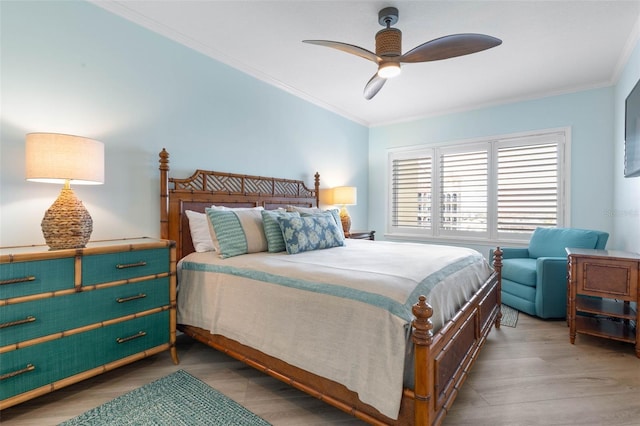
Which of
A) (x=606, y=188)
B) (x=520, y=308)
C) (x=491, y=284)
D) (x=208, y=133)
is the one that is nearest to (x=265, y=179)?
(x=208, y=133)

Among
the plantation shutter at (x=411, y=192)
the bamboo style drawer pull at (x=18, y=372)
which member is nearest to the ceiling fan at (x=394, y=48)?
the bamboo style drawer pull at (x=18, y=372)

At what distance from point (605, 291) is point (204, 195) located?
3.46 metres

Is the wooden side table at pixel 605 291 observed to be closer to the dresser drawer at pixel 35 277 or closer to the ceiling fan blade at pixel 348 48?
the ceiling fan blade at pixel 348 48

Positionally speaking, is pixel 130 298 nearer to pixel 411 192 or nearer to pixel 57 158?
pixel 57 158

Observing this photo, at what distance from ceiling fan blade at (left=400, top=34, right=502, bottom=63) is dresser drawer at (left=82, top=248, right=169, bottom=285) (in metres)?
2.25

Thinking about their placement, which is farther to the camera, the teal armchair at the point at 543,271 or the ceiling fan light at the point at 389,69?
the teal armchair at the point at 543,271

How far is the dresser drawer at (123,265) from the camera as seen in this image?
1832 millimetres

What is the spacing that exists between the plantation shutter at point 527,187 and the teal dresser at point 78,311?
4192mm

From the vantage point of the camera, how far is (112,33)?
7.80ft

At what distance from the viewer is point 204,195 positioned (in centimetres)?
293

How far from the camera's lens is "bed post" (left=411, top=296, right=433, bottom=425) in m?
1.26

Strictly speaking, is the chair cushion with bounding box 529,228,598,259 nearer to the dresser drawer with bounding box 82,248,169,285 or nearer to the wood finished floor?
the wood finished floor

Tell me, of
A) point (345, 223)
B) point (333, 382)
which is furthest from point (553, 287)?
point (333, 382)

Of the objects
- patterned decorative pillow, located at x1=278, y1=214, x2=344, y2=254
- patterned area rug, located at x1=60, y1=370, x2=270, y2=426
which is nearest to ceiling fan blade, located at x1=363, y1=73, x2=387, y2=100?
patterned decorative pillow, located at x1=278, y1=214, x2=344, y2=254
